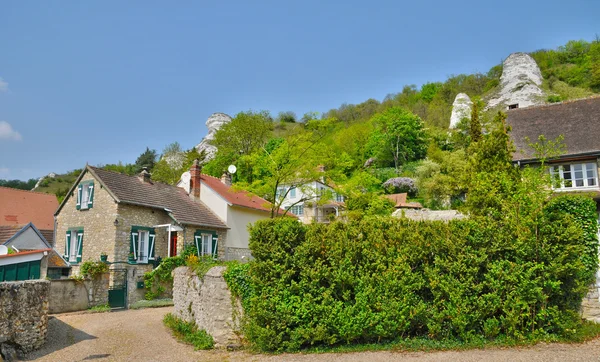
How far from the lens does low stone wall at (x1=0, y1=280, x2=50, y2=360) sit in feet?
32.1

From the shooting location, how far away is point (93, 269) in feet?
60.0

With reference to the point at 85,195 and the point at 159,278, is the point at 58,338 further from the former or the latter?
the point at 85,195

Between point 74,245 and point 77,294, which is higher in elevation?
point 74,245

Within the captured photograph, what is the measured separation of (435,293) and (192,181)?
20.7 m

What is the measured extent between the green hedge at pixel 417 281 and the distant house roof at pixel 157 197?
13.1 metres

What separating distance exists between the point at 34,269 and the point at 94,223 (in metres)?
8.45

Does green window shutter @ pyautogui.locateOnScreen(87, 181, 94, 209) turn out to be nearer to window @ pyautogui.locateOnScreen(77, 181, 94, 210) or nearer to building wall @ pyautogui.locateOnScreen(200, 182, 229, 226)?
window @ pyautogui.locateOnScreen(77, 181, 94, 210)

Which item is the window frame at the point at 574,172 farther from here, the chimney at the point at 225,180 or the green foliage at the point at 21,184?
the green foliage at the point at 21,184

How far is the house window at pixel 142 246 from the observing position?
20.7m

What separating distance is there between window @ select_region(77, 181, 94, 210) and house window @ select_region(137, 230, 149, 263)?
320 cm

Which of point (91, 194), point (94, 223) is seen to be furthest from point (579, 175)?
point (91, 194)

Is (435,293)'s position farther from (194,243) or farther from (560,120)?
(560,120)

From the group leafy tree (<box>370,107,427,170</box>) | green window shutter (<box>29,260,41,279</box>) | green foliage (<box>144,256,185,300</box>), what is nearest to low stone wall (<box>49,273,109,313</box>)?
green foliage (<box>144,256,185,300</box>)

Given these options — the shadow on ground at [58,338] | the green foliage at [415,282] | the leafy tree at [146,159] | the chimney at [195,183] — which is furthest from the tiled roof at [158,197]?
the leafy tree at [146,159]
